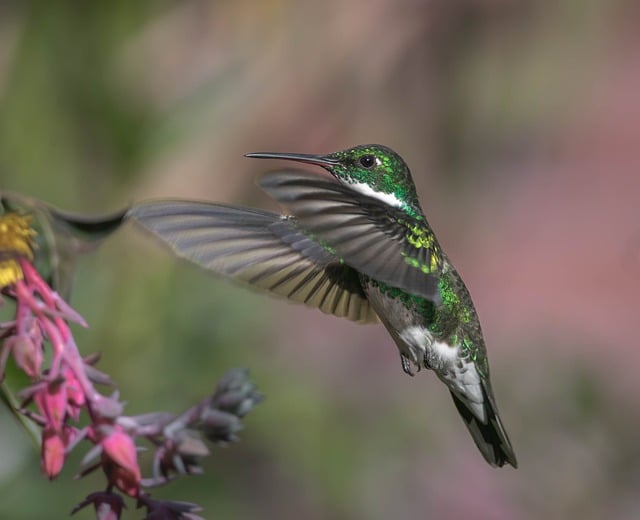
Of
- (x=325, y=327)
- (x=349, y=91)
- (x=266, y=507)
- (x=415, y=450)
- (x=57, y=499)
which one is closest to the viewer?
(x=57, y=499)

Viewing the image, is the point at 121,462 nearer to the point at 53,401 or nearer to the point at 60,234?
the point at 53,401

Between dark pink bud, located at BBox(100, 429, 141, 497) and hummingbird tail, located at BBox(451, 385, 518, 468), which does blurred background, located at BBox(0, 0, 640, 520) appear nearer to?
hummingbird tail, located at BBox(451, 385, 518, 468)

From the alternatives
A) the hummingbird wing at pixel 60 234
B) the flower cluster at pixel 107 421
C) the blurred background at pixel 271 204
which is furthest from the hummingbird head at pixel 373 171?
the flower cluster at pixel 107 421

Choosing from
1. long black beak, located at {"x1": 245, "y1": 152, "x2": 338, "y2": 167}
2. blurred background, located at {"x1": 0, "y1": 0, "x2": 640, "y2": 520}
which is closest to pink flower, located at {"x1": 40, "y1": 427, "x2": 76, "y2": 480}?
long black beak, located at {"x1": 245, "y1": 152, "x2": 338, "y2": 167}

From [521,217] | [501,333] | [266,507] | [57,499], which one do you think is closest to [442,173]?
[266,507]

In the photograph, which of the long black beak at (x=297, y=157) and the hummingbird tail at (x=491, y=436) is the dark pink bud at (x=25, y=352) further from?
the hummingbird tail at (x=491, y=436)

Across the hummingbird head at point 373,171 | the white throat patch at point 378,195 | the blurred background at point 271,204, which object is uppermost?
the hummingbird head at point 373,171

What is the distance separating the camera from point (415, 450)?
8.76ft

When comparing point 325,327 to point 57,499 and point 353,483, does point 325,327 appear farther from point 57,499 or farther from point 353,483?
point 57,499

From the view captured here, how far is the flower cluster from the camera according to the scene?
1.01 metres

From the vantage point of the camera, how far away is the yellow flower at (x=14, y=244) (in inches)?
43.3

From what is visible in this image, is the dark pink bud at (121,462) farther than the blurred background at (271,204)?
No

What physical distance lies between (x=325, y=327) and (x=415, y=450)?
2516mm

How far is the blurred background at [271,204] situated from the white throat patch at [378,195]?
0.23 metres
